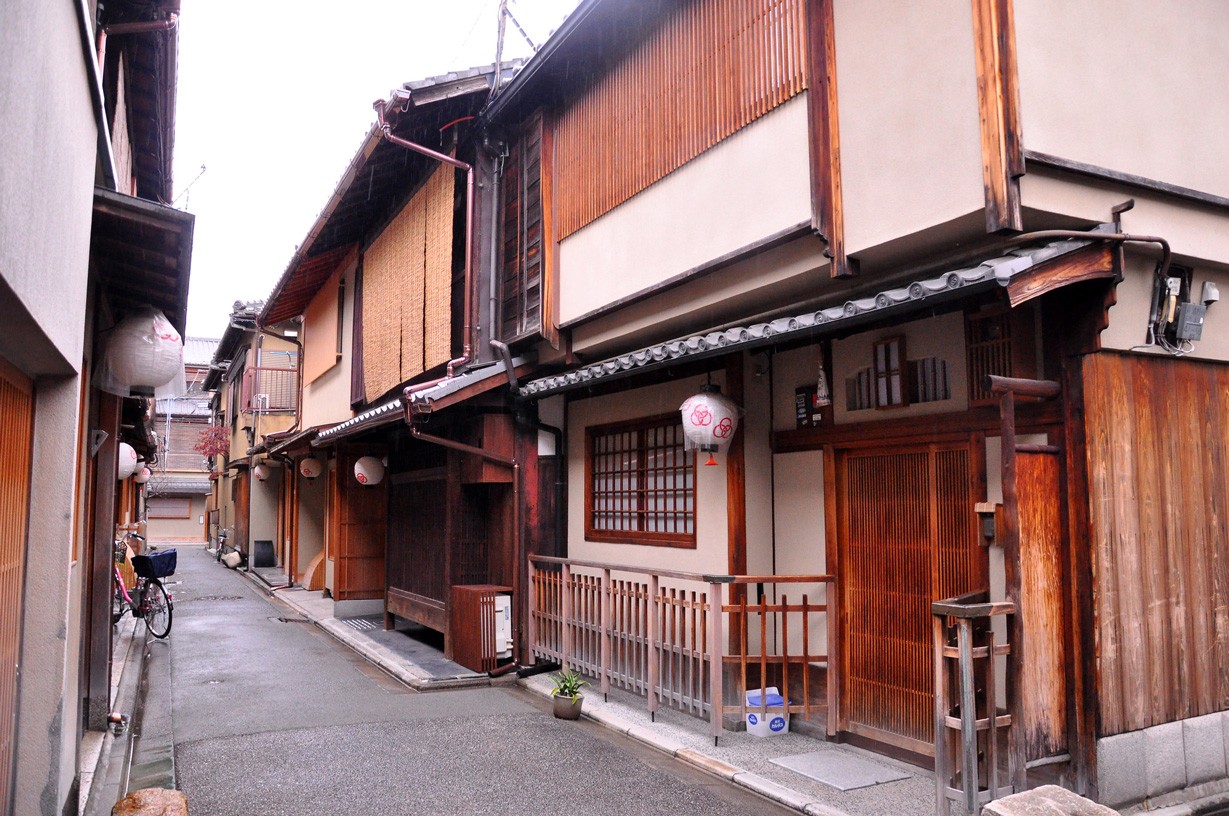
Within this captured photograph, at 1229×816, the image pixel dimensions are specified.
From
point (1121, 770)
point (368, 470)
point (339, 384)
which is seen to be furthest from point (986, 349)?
point (339, 384)

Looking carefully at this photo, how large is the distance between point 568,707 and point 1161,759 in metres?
5.56

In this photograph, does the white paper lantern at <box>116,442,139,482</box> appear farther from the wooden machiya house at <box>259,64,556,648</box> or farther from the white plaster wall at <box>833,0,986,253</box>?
the white plaster wall at <box>833,0,986,253</box>

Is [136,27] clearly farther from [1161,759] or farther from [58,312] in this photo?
[1161,759]

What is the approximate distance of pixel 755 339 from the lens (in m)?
7.67

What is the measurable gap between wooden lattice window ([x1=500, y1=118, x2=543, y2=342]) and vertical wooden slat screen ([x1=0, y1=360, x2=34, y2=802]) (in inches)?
289

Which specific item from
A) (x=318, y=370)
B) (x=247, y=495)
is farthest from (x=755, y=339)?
(x=247, y=495)

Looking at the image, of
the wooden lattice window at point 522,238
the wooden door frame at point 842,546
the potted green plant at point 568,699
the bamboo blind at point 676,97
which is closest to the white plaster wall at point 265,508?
the wooden lattice window at point 522,238

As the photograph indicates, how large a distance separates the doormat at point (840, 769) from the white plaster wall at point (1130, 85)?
Result: 5.00 metres

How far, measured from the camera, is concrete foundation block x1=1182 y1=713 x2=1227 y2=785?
256 inches

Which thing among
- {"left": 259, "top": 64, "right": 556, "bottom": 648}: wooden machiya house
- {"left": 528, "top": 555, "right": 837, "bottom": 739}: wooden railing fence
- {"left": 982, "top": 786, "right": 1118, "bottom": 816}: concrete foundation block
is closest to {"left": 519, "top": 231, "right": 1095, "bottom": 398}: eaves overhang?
{"left": 528, "top": 555, "right": 837, "bottom": 739}: wooden railing fence

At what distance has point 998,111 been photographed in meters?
5.78

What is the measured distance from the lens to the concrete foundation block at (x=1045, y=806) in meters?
4.68

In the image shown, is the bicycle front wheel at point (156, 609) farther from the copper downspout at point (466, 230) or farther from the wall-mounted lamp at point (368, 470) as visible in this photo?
the copper downspout at point (466, 230)

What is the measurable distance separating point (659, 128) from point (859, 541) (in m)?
4.92
